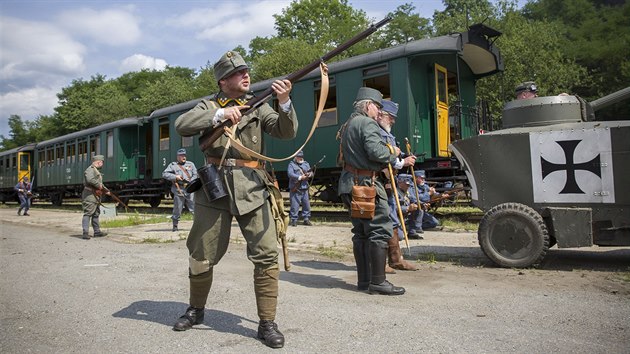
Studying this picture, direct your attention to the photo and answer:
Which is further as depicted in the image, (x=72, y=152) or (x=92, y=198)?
(x=72, y=152)

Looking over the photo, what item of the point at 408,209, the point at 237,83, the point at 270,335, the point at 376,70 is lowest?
the point at 270,335

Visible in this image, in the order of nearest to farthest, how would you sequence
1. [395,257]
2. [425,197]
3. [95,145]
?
[395,257], [425,197], [95,145]

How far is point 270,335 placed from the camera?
2.91 metres

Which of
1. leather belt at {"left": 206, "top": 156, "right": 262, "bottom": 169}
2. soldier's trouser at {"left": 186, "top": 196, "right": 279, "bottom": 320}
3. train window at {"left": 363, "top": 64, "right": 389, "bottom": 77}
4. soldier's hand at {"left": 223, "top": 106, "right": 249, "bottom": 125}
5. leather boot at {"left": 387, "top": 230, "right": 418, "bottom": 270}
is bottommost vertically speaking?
leather boot at {"left": 387, "top": 230, "right": 418, "bottom": 270}

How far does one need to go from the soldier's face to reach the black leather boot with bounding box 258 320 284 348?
160cm

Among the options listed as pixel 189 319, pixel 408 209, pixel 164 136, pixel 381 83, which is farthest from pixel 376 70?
pixel 164 136

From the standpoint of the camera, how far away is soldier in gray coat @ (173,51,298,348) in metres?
3.11

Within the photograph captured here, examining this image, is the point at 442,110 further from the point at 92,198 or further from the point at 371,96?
the point at 92,198

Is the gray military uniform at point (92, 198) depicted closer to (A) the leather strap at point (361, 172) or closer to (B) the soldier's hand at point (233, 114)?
(A) the leather strap at point (361, 172)

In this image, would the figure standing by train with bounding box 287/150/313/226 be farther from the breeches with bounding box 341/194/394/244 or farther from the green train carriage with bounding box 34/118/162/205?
the green train carriage with bounding box 34/118/162/205

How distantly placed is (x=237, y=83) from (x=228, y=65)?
140mm

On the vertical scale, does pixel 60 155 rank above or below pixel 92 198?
above

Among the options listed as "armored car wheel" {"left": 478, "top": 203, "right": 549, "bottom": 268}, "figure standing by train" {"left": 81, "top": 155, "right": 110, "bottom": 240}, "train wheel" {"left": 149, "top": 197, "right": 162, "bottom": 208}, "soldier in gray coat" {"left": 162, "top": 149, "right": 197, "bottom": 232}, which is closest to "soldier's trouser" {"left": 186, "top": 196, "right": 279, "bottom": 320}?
"armored car wheel" {"left": 478, "top": 203, "right": 549, "bottom": 268}

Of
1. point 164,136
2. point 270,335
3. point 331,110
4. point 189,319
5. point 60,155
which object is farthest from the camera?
point 60,155
